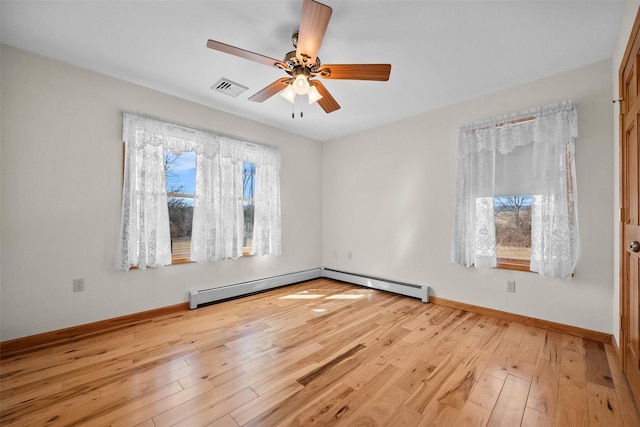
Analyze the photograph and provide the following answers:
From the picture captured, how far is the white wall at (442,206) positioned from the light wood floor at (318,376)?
0.40m

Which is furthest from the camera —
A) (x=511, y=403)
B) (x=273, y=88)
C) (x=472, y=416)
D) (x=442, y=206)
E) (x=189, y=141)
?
(x=442, y=206)

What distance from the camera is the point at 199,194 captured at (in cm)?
330

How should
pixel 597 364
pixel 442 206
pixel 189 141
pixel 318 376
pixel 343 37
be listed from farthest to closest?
pixel 442 206
pixel 189 141
pixel 343 37
pixel 597 364
pixel 318 376

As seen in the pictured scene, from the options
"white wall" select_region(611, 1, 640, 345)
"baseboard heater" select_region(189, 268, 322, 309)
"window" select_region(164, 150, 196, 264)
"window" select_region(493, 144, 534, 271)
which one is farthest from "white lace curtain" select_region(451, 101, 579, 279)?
"window" select_region(164, 150, 196, 264)

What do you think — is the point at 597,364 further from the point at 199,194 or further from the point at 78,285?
the point at 78,285

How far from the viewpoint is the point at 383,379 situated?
1830 millimetres

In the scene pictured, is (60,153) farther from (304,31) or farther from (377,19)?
(377,19)

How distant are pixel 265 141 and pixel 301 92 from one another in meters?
2.09

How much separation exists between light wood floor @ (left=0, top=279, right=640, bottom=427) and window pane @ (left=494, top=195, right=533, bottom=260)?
768 mm

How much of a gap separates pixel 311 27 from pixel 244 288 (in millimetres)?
3141

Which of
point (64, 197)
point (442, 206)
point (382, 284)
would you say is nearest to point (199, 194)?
point (64, 197)

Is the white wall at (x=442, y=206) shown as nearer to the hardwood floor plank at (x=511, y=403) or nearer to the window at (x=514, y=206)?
the window at (x=514, y=206)

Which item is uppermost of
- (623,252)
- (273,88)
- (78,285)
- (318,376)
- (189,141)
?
(273,88)

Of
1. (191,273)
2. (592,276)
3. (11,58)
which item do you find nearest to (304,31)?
(11,58)
